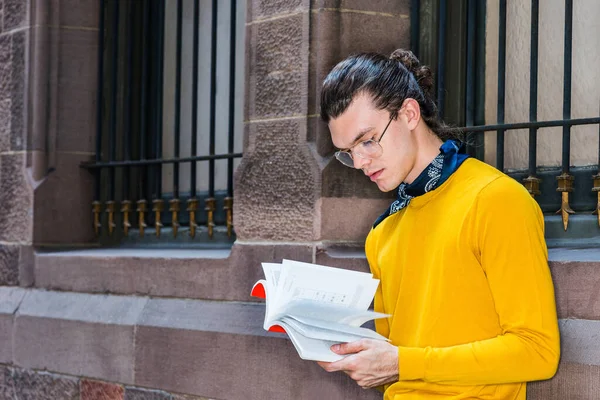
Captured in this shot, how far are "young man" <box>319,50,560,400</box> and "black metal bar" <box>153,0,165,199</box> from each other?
9.98 ft

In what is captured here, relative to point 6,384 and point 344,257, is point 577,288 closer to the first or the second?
point 344,257

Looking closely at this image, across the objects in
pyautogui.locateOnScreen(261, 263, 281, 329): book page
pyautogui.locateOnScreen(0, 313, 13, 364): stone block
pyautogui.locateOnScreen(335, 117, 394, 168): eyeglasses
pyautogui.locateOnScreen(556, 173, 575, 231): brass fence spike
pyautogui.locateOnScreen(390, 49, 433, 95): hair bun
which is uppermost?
pyautogui.locateOnScreen(390, 49, 433, 95): hair bun

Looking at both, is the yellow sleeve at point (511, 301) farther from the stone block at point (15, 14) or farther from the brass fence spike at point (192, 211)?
the stone block at point (15, 14)

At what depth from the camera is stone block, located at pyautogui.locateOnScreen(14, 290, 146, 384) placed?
5.65 m

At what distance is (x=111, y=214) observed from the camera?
649 cm

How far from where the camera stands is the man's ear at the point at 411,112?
126 inches

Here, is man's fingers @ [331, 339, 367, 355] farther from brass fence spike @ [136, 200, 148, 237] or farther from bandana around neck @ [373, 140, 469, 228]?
brass fence spike @ [136, 200, 148, 237]

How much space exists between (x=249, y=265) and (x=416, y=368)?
2.15 meters

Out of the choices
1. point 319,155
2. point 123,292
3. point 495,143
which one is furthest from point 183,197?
point 495,143

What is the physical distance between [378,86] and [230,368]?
2172mm

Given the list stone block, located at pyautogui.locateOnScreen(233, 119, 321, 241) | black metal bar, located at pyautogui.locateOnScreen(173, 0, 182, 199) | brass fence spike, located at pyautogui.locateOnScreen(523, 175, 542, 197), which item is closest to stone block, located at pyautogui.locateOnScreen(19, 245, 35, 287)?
black metal bar, located at pyautogui.locateOnScreen(173, 0, 182, 199)

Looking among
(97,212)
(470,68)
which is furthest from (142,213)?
(470,68)

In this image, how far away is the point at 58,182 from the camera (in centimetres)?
643

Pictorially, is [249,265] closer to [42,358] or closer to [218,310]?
[218,310]
